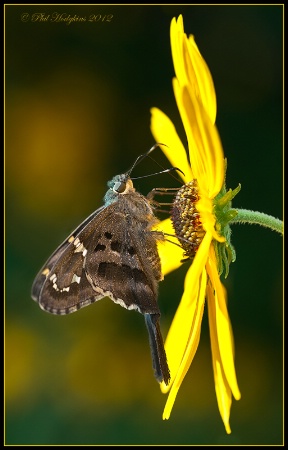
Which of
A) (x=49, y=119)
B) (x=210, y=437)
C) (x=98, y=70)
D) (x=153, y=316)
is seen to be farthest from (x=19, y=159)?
(x=153, y=316)

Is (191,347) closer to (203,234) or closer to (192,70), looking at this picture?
(203,234)

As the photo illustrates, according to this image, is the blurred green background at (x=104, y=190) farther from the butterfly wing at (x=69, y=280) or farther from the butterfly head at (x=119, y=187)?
the butterfly wing at (x=69, y=280)

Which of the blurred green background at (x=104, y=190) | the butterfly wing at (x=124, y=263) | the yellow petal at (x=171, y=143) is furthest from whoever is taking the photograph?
the blurred green background at (x=104, y=190)

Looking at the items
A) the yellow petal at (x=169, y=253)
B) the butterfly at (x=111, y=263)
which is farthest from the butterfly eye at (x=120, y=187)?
the yellow petal at (x=169, y=253)

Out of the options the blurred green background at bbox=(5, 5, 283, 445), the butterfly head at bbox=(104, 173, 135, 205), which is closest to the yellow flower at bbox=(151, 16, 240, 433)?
the butterfly head at bbox=(104, 173, 135, 205)

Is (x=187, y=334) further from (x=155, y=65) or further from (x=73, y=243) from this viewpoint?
(x=155, y=65)

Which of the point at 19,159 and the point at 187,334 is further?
the point at 19,159

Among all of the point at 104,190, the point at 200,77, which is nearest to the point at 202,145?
the point at 200,77
